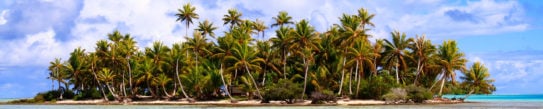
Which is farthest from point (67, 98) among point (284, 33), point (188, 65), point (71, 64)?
point (284, 33)

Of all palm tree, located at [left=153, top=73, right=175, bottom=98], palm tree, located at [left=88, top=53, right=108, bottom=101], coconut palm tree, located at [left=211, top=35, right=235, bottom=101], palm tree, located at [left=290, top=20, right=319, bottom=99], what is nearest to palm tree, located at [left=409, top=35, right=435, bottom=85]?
palm tree, located at [left=290, top=20, right=319, bottom=99]

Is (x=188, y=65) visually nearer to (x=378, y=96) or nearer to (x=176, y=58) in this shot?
(x=176, y=58)

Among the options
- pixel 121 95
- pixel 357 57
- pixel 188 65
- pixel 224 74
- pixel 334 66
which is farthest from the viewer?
pixel 121 95

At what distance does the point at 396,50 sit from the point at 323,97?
1065 centimetres

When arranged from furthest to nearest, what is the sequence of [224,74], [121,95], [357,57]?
[121,95]
[224,74]
[357,57]

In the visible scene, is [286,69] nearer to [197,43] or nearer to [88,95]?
[197,43]

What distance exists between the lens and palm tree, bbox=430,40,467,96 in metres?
66.4

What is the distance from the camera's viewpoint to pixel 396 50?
2675 inches

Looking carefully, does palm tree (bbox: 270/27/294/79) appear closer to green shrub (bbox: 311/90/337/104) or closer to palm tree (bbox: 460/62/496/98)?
green shrub (bbox: 311/90/337/104)

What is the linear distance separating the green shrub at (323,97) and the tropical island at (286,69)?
0.37 feet

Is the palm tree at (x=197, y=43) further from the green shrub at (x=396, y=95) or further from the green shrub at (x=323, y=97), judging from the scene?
the green shrub at (x=396, y=95)

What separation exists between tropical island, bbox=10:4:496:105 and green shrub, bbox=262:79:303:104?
0.36 feet

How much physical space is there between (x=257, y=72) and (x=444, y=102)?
2158 centimetres

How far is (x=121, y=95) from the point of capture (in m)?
85.6
